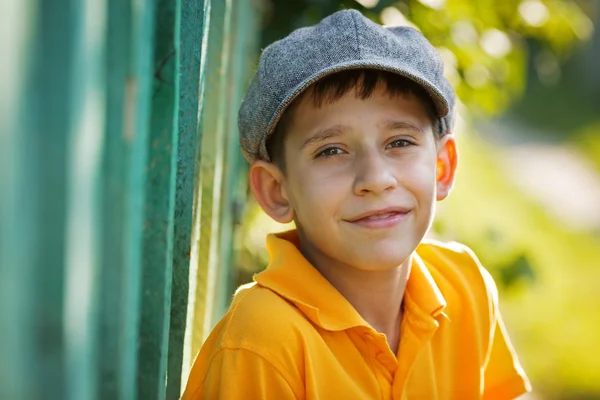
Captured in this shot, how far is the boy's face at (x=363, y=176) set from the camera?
194 centimetres

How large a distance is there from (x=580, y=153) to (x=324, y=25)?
891cm

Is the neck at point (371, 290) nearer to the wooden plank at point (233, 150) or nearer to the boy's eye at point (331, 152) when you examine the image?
the boy's eye at point (331, 152)

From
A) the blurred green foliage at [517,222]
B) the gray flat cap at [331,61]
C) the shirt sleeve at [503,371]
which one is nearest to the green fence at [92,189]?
the gray flat cap at [331,61]

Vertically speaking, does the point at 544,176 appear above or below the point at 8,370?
above

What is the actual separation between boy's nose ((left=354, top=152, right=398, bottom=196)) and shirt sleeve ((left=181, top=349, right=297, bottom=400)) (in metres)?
0.44

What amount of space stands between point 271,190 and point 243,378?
1.83ft

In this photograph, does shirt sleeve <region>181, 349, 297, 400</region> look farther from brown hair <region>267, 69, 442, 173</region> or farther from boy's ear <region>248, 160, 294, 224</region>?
brown hair <region>267, 69, 442, 173</region>

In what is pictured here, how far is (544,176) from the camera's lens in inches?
377

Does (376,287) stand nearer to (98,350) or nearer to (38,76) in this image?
(98,350)

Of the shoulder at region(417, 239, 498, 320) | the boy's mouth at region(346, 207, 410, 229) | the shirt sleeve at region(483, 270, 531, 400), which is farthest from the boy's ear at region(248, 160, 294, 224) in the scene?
the shirt sleeve at region(483, 270, 531, 400)

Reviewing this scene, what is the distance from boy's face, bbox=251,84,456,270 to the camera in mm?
1939

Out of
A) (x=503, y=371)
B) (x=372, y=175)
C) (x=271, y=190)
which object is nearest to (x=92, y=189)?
(x=372, y=175)

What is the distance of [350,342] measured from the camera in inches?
78.2

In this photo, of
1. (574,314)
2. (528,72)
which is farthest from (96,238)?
(528,72)
